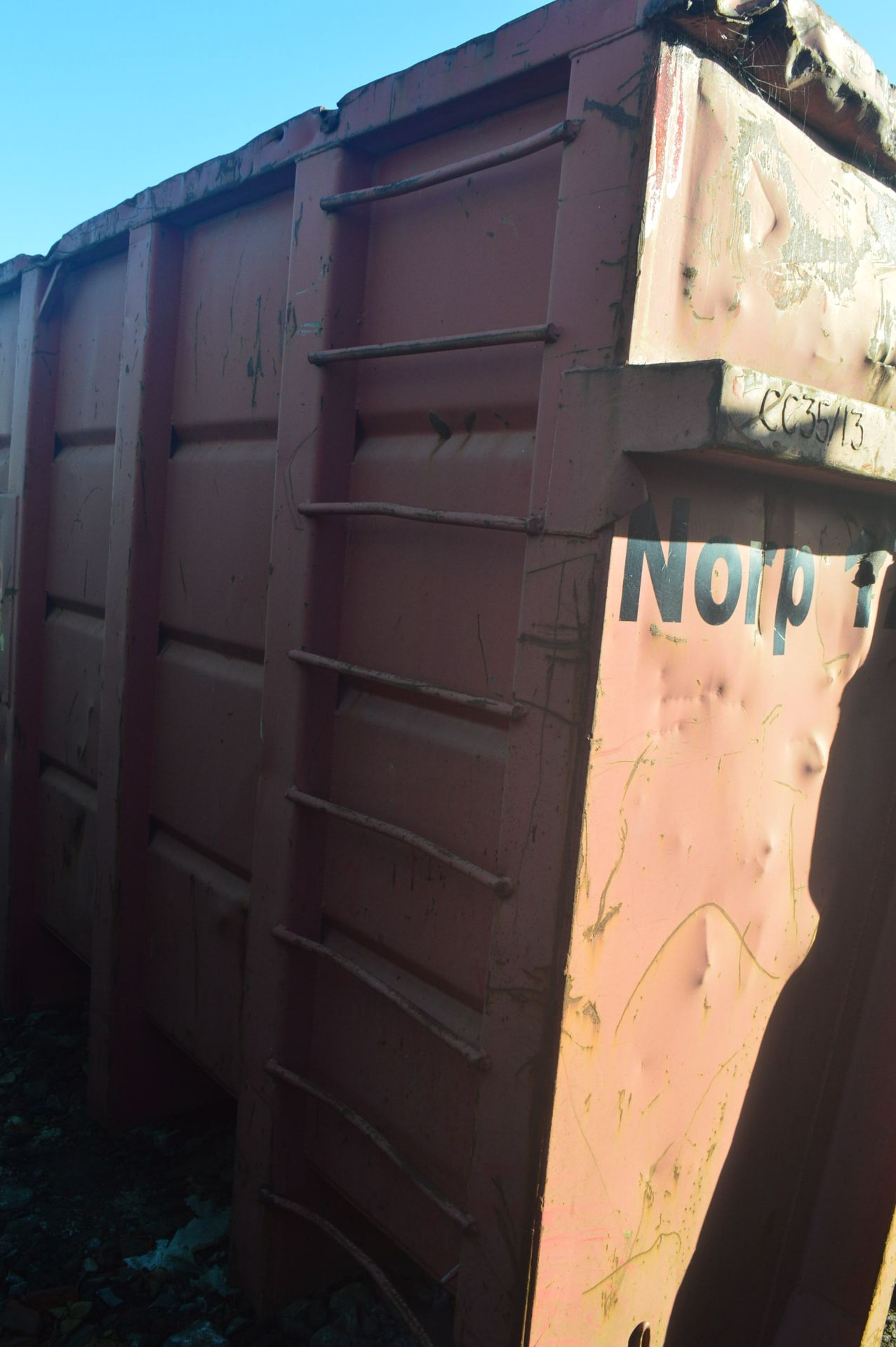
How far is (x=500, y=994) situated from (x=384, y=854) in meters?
0.42

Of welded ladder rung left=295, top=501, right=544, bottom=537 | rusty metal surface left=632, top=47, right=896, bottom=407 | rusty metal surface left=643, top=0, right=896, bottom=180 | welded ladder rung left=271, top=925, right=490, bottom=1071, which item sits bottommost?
welded ladder rung left=271, top=925, right=490, bottom=1071

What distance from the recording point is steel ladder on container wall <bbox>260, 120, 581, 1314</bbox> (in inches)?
58.4

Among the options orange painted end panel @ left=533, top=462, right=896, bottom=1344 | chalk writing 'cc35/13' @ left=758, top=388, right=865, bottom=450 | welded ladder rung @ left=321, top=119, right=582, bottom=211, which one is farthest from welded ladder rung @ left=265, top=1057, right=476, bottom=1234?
welded ladder rung @ left=321, top=119, right=582, bottom=211

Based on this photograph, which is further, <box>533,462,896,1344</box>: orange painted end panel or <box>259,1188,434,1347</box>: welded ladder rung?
<box>259,1188,434,1347</box>: welded ladder rung

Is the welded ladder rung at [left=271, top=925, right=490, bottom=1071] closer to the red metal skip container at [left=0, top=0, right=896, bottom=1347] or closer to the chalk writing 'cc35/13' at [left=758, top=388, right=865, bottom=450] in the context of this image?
the red metal skip container at [left=0, top=0, right=896, bottom=1347]

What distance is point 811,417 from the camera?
57.0 inches

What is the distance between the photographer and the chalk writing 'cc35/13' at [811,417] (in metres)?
1.37

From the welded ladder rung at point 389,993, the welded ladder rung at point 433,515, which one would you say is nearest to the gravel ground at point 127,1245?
the welded ladder rung at point 389,993

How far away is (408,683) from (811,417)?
2.62 ft

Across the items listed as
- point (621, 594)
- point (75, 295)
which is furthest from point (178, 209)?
point (621, 594)

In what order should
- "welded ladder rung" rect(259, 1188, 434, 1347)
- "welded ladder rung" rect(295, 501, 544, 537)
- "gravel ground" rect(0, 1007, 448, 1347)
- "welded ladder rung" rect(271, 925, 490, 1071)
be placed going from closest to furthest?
1. "welded ladder rung" rect(295, 501, 544, 537)
2. "welded ladder rung" rect(271, 925, 490, 1071)
3. "welded ladder rung" rect(259, 1188, 434, 1347)
4. "gravel ground" rect(0, 1007, 448, 1347)

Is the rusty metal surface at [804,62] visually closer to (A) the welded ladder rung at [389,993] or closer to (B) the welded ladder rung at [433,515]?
(B) the welded ladder rung at [433,515]

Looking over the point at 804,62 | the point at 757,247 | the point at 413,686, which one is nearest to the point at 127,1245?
the point at 413,686

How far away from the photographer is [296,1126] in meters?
2.02
